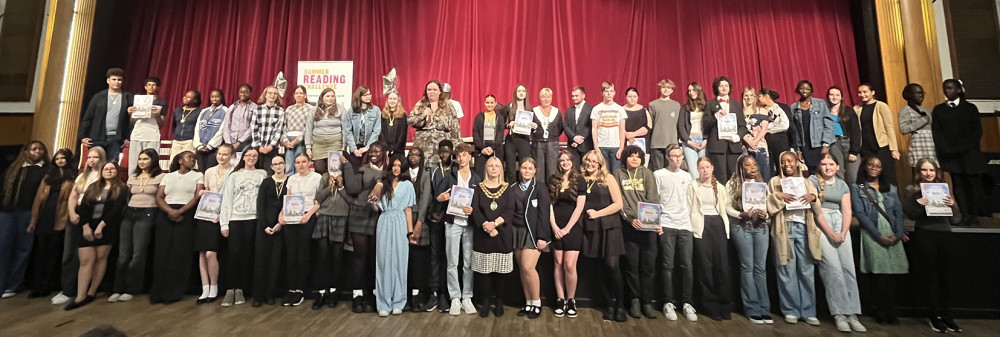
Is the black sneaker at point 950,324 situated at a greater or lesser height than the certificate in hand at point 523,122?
lesser

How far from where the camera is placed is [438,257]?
15.0 ft

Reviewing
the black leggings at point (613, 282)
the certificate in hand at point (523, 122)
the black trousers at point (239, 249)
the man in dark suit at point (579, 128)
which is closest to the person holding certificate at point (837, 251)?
the black leggings at point (613, 282)

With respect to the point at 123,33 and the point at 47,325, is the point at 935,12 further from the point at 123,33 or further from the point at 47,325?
the point at 123,33

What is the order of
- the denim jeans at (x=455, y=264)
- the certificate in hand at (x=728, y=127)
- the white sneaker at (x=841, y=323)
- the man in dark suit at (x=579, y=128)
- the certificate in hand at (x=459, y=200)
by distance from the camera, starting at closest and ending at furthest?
1. the white sneaker at (x=841, y=323)
2. the certificate in hand at (x=459, y=200)
3. the denim jeans at (x=455, y=264)
4. the certificate in hand at (x=728, y=127)
5. the man in dark suit at (x=579, y=128)

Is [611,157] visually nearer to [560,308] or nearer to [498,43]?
[560,308]

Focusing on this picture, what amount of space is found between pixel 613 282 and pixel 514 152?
1976 mm

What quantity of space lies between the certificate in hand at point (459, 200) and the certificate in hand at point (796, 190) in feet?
9.30

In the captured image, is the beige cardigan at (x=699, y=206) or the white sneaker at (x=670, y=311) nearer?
the white sneaker at (x=670, y=311)

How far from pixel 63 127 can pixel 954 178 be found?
38.5 feet

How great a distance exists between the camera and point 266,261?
472 centimetres

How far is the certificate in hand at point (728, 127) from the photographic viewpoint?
5.17m

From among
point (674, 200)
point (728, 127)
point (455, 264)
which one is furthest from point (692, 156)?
point (455, 264)

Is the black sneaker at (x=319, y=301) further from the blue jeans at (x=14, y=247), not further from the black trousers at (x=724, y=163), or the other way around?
the black trousers at (x=724, y=163)

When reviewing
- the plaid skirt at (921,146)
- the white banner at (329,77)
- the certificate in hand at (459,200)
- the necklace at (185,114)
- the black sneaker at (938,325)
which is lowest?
the black sneaker at (938,325)
